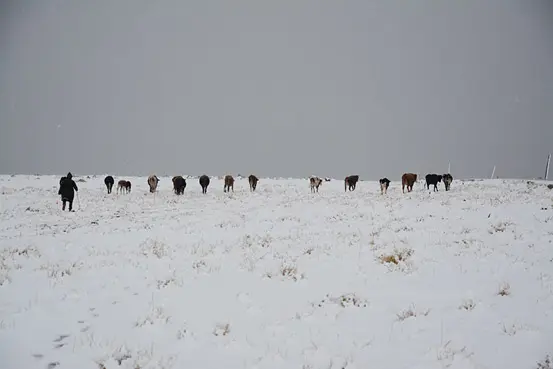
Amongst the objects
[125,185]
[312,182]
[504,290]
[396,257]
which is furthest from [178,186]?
[504,290]

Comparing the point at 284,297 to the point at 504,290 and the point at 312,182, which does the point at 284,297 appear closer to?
the point at 504,290

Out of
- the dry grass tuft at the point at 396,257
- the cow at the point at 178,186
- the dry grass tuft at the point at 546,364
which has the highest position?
the cow at the point at 178,186

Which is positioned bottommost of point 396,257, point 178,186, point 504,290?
point 504,290

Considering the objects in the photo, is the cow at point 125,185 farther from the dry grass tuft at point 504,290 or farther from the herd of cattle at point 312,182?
the dry grass tuft at point 504,290

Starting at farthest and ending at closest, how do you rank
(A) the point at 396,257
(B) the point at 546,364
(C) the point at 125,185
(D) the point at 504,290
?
(C) the point at 125,185, (A) the point at 396,257, (D) the point at 504,290, (B) the point at 546,364

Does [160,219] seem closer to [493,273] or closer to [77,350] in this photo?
[77,350]

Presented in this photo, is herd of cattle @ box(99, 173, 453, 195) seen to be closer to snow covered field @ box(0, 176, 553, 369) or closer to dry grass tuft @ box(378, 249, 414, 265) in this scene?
snow covered field @ box(0, 176, 553, 369)

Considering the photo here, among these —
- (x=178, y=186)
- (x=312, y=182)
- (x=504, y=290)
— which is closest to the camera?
(x=504, y=290)

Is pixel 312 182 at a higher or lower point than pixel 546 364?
higher

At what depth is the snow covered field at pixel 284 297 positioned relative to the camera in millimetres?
5004

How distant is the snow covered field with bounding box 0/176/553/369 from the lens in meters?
5.00

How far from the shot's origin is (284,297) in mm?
7078

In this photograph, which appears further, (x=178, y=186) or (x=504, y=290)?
(x=178, y=186)

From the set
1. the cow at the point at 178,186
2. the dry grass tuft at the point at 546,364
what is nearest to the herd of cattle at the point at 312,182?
the cow at the point at 178,186
